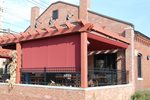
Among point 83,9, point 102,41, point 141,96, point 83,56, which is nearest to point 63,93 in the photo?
point 83,56

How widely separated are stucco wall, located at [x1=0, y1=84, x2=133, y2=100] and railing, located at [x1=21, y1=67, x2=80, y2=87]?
816mm

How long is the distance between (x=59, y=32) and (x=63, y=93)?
2989mm

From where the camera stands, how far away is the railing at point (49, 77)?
13.8 m

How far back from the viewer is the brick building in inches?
478

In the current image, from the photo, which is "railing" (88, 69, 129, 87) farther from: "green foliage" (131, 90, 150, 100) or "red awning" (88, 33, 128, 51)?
"red awning" (88, 33, 128, 51)

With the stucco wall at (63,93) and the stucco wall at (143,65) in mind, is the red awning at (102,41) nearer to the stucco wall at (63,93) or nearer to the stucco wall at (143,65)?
the stucco wall at (143,65)

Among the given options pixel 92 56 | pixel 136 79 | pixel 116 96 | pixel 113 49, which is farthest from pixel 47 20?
pixel 116 96

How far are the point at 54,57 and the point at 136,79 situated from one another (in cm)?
646

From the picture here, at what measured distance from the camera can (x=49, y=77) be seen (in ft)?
52.3

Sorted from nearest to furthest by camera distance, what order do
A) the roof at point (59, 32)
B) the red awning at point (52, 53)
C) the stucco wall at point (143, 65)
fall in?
the roof at point (59, 32) → the red awning at point (52, 53) → the stucco wall at point (143, 65)

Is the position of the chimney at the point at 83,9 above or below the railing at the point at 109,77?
above

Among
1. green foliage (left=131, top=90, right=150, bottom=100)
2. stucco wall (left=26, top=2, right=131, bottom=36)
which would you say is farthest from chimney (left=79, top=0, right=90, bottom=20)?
green foliage (left=131, top=90, right=150, bottom=100)

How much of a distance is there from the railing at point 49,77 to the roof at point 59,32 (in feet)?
5.99

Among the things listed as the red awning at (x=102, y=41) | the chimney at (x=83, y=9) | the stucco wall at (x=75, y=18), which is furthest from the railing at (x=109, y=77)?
the chimney at (x=83, y=9)
